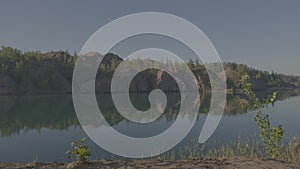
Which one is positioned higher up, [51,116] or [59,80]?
[59,80]

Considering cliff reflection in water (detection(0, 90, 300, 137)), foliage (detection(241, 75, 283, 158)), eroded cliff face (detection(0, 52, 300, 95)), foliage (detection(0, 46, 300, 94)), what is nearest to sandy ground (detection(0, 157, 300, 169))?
foliage (detection(241, 75, 283, 158))

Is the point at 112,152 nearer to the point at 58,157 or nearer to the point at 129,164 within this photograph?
the point at 58,157

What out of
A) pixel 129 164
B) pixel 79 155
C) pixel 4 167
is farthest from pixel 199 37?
pixel 4 167

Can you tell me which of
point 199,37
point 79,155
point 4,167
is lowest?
point 4,167

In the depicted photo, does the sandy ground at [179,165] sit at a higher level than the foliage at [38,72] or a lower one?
lower

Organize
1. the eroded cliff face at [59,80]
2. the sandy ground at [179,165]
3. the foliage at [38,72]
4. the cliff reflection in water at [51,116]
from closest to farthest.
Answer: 1. the sandy ground at [179,165]
2. the cliff reflection in water at [51,116]
3. the eroded cliff face at [59,80]
4. the foliage at [38,72]

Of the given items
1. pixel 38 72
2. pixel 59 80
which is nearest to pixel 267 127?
pixel 59 80

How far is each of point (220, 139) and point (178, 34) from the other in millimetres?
5871

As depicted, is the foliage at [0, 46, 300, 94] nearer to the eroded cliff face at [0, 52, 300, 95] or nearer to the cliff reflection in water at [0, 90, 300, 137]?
the eroded cliff face at [0, 52, 300, 95]

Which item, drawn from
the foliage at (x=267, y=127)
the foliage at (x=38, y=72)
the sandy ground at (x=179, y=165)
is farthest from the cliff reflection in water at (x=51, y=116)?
the foliage at (x=38, y=72)

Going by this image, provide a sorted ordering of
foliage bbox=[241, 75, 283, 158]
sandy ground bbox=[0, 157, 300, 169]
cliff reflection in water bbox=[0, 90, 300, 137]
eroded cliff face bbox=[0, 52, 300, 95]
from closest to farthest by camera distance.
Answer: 1. sandy ground bbox=[0, 157, 300, 169]
2. foliage bbox=[241, 75, 283, 158]
3. cliff reflection in water bbox=[0, 90, 300, 137]
4. eroded cliff face bbox=[0, 52, 300, 95]

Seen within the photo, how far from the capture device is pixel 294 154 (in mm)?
4688

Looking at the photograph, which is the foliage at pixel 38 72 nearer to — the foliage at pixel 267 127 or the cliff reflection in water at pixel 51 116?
the cliff reflection in water at pixel 51 116

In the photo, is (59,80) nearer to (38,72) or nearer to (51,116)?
(38,72)
